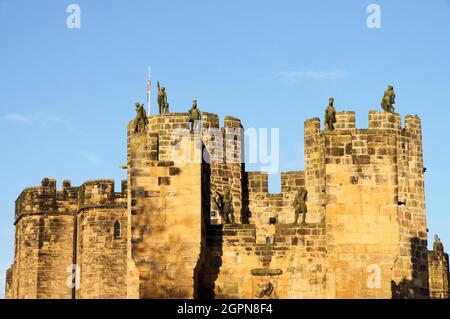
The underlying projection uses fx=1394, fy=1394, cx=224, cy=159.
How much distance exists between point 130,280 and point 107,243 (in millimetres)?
16264

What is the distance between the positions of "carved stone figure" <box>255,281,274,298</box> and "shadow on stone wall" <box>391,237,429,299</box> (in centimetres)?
844

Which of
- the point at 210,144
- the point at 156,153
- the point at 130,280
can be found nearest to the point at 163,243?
the point at 156,153

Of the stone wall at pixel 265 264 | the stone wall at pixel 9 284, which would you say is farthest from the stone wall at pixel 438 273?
the stone wall at pixel 265 264

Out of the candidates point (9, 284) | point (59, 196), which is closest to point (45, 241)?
point (59, 196)

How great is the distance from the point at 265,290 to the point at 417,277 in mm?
10700

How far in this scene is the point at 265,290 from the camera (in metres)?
38.5

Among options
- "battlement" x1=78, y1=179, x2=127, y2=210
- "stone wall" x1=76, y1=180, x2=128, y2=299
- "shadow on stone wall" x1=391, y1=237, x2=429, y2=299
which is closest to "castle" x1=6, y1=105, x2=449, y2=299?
"shadow on stone wall" x1=391, y1=237, x2=429, y2=299

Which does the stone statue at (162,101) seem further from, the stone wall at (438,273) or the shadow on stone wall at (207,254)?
the stone wall at (438,273)

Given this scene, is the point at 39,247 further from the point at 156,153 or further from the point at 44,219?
the point at 156,153

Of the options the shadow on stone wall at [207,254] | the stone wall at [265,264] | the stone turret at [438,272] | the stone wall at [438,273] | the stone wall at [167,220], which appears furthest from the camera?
the stone turret at [438,272]

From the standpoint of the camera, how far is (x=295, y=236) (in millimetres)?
38875

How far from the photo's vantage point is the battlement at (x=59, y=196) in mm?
63375

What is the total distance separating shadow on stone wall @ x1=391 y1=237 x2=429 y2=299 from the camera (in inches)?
1829

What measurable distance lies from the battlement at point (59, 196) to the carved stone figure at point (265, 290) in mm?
25476
